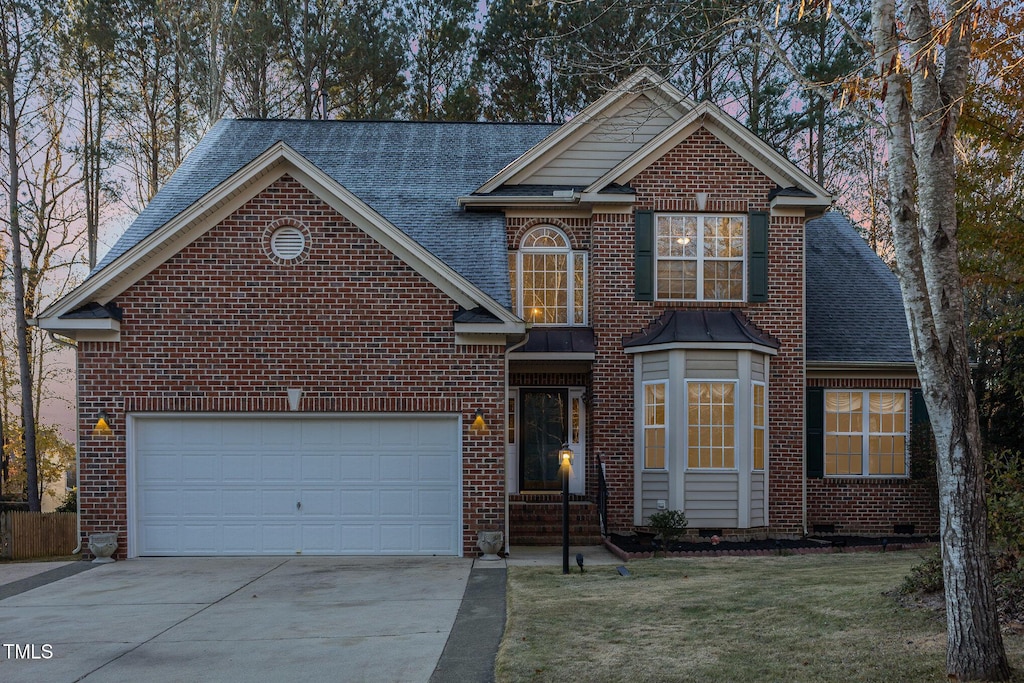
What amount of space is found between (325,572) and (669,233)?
8.29 metres

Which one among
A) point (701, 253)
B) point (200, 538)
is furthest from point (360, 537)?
point (701, 253)

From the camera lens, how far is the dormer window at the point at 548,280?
647 inches

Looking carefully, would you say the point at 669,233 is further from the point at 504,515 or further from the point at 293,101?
the point at 293,101

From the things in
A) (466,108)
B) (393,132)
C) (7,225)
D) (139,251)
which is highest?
(466,108)

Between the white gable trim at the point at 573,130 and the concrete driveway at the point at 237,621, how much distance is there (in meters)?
7.20

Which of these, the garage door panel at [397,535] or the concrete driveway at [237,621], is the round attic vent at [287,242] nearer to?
the garage door panel at [397,535]

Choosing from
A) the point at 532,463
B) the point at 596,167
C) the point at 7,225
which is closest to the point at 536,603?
the point at 532,463

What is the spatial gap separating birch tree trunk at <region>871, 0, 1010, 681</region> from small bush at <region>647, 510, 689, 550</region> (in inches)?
305

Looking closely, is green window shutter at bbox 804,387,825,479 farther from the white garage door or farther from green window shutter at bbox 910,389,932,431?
the white garage door

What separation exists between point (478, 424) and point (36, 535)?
7112 mm

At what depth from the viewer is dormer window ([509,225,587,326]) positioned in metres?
16.4

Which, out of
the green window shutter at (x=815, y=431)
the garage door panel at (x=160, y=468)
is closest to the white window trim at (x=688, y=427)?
the green window shutter at (x=815, y=431)

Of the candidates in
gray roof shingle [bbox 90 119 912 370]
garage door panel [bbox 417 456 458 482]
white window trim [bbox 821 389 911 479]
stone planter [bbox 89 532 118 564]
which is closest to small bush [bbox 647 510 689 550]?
garage door panel [bbox 417 456 458 482]

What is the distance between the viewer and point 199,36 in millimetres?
26578
